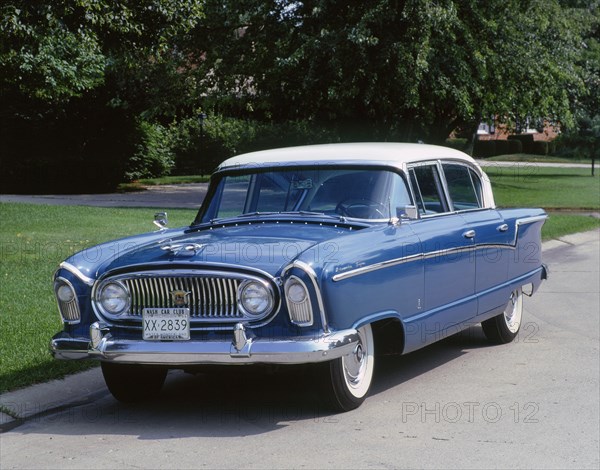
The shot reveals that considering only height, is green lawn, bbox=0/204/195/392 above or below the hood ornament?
below

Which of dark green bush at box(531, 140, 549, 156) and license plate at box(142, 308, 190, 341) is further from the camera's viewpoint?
dark green bush at box(531, 140, 549, 156)

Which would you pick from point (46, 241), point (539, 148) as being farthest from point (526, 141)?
point (46, 241)

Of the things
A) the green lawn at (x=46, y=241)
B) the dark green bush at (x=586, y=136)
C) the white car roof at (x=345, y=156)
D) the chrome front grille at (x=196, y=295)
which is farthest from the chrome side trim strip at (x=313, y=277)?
the dark green bush at (x=586, y=136)

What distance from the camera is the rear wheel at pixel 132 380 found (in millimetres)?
6914

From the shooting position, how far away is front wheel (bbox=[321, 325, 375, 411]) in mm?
6426

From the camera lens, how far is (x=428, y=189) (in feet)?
26.6

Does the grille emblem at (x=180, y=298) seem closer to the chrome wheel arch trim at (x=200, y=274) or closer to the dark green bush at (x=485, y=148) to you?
the chrome wheel arch trim at (x=200, y=274)

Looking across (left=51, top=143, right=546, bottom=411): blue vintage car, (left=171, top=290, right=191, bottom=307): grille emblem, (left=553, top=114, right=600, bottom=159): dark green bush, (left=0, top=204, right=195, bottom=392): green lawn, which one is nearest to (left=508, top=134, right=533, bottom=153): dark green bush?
(left=553, top=114, right=600, bottom=159): dark green bush

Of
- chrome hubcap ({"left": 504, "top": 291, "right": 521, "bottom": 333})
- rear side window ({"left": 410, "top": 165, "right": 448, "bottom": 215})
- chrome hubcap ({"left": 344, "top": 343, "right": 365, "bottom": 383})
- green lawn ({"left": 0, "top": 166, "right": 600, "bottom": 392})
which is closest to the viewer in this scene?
chrome hubcap ({"left": 344, "top": 343, "right": 365, "bottom": 383})

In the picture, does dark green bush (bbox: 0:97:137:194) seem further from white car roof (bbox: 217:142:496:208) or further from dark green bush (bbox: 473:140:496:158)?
dark green bush (bbox: 473:140:496:158)

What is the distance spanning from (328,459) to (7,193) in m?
28.9

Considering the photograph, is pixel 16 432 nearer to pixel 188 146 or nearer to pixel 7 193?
pixel 7 193

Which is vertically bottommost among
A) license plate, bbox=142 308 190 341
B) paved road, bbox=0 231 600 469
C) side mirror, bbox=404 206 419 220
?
paved road, bbox=0 231 600 469

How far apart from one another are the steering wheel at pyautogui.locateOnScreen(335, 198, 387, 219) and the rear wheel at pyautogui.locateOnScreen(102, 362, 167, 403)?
1714 millimetres
